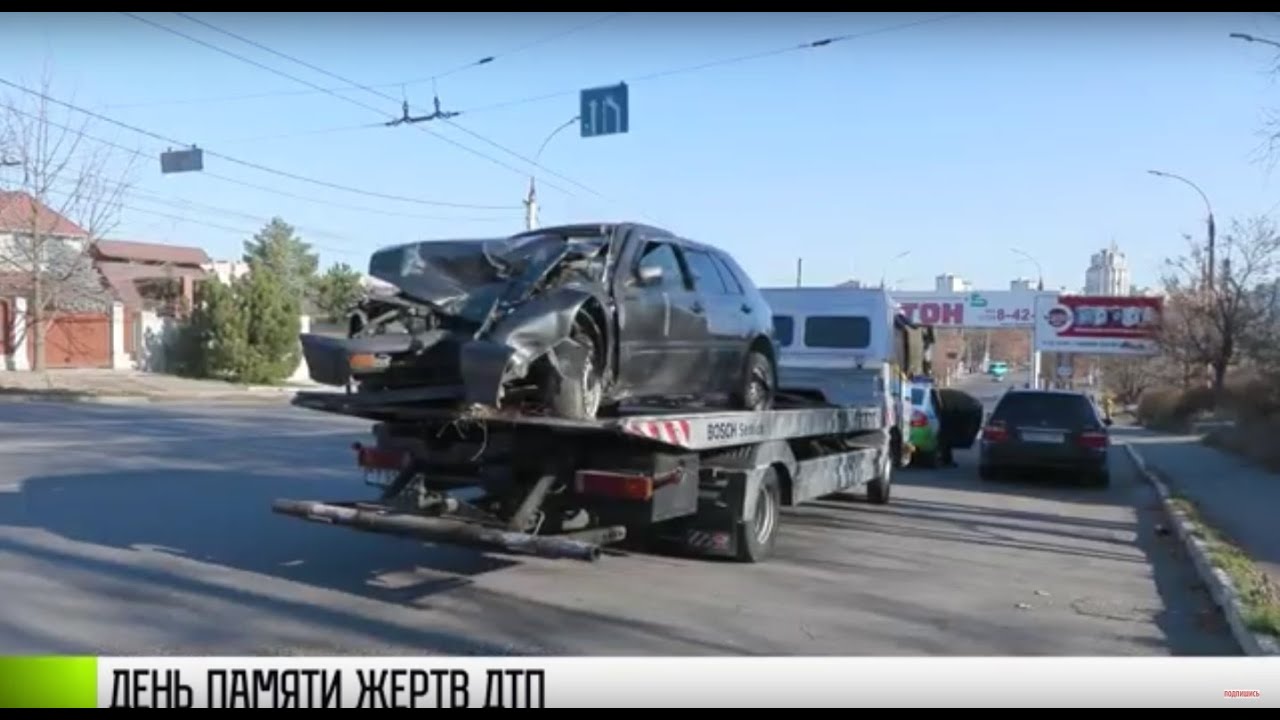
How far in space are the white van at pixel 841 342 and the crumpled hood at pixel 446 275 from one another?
6.63 m

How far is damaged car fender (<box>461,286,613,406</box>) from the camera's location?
7.12 m

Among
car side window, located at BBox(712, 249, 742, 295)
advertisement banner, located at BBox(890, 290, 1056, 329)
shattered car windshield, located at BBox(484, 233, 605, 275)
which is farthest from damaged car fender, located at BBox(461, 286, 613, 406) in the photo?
advertisement banner, located at BBox(890, 290, 1056, 329)

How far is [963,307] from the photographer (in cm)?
5372

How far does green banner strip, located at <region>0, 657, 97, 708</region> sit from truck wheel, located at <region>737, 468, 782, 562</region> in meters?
4.80

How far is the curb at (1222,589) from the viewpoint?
268 inches

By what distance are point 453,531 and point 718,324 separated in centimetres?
307

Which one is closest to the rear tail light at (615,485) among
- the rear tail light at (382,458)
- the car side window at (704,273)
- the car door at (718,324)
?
the rear tail light at (382,458)

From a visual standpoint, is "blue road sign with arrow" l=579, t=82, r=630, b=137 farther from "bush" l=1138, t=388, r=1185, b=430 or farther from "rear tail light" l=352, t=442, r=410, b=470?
"bush" l=1138, t=388, r=1185, b=430

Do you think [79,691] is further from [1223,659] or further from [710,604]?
[1223,659]

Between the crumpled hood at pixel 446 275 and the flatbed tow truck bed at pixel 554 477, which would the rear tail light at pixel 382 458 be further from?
the crumpled hood at pixel 446 275

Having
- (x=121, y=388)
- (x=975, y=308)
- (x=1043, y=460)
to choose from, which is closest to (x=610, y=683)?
(x=1043, y=460)
